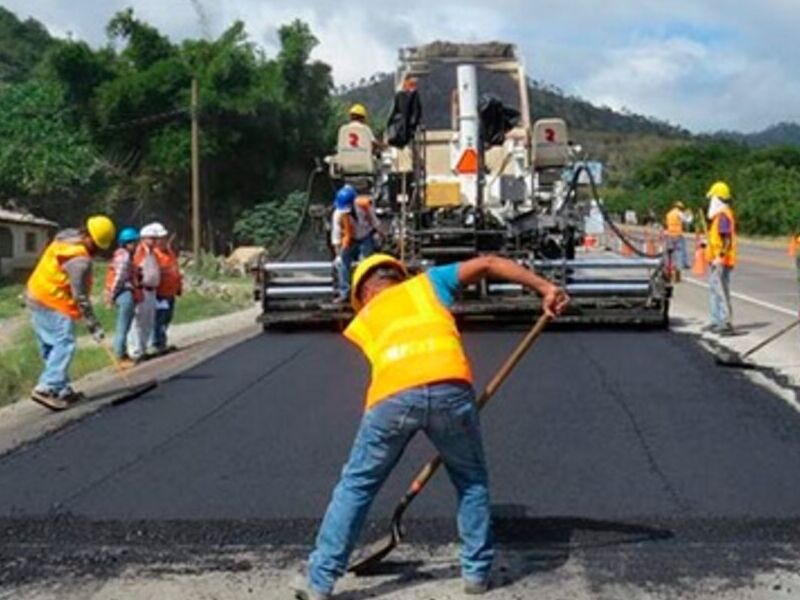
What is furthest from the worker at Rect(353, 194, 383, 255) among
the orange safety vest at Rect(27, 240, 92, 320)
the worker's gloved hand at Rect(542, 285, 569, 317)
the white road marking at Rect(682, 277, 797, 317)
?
the worker's gloved hand at Rect(542, 285, 569, 317)

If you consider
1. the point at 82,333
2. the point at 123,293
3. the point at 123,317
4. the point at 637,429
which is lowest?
the point at 82,333

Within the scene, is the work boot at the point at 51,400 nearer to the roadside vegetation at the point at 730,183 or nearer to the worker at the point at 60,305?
the worker at the point at 60,305

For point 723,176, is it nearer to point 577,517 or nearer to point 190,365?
point 190,365

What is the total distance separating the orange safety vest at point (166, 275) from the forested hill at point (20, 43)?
183 feet

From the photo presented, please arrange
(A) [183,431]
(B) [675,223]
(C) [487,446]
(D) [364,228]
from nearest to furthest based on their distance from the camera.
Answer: (C) [487,446] → (A) [183,431] → (D) [364,228] → (B) [675,223]

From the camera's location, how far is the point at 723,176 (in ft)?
260

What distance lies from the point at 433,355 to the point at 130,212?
3373cm

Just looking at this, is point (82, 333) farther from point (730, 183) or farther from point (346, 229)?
point (730, 183)

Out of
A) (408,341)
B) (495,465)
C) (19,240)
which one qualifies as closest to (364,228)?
(495,465)

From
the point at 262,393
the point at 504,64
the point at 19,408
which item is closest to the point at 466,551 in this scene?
the point at 262,393

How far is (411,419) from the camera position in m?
4.86

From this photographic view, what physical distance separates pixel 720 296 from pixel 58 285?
675 centimetres

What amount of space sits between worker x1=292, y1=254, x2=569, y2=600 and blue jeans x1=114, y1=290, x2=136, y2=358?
841 cm

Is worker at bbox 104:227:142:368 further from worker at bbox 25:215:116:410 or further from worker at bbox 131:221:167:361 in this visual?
worker at bbox 25:215:116:410
